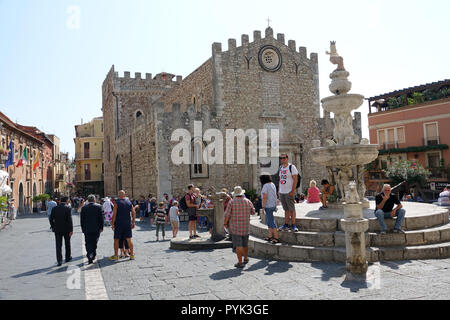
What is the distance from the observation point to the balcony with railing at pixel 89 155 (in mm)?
50281

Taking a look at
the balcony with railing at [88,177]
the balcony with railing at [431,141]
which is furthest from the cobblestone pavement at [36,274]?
the balcony with railing at [88,177]

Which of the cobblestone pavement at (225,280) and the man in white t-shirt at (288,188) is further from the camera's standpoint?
the man in white t-shirt at (288,188)

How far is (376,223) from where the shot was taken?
739cm

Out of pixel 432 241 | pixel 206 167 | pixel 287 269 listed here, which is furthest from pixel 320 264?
pixel 206 167

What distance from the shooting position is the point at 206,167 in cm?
1961

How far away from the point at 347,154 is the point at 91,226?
232 inches

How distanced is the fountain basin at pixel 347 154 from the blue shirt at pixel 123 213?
459 cm

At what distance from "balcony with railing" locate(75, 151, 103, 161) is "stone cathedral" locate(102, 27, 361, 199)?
26.7m

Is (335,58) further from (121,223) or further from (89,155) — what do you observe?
(89,155)

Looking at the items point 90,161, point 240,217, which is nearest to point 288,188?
point 240,217

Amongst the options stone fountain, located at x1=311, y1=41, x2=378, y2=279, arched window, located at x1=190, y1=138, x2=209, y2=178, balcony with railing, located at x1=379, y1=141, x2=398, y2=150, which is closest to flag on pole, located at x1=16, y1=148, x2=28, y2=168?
arched window, located at x1=190, y1=138, x2=209, y2=178

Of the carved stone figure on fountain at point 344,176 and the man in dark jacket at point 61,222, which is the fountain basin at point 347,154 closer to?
the carved stone figure on fountain at point 344,176
